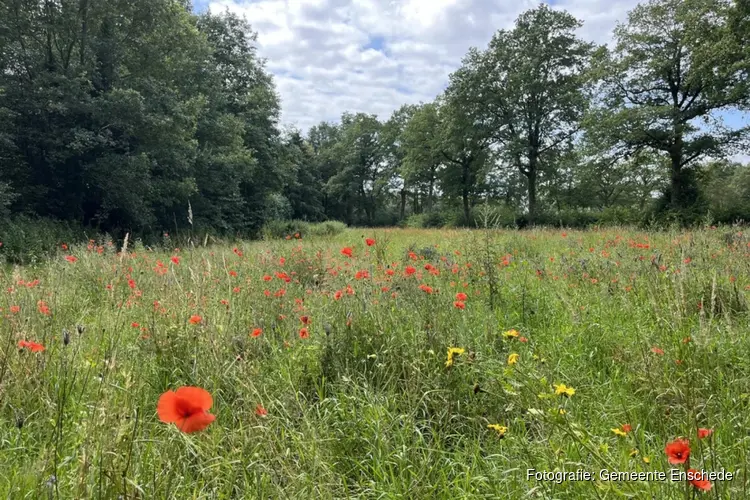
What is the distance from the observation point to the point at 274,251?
6.32 meters

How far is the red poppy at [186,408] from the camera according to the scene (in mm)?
732

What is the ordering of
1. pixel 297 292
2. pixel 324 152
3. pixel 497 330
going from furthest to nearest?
pixel 324 152
pixel 297 292
pixel 497 330

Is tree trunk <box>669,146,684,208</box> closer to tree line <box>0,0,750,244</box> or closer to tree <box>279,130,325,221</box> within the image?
tree line <box>0,0,750,244</box>

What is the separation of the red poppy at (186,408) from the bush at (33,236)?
10495mm

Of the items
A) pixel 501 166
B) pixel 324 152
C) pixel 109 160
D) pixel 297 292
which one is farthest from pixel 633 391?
pixel 324 152

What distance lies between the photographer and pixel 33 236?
10719 mm

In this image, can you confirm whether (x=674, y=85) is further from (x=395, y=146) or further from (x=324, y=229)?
(x=395, y=146)

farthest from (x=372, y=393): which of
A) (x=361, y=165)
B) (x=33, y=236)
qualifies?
(x=361, y=165)

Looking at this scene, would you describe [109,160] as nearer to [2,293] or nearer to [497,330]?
[2,293]

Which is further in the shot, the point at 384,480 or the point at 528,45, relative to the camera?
the point at 528,45

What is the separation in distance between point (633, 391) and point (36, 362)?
3.11 meters

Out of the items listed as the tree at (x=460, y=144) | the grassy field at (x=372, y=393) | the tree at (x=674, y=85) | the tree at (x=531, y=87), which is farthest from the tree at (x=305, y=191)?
the grassy field at (x=372, y=393)

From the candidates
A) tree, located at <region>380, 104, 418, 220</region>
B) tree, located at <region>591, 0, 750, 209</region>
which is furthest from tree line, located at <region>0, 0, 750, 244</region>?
tree, located at <region>380, 104, 418, 220</region>

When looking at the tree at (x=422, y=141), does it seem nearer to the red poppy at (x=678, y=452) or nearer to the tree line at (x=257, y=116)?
the tree line at (x=257, y=116)
